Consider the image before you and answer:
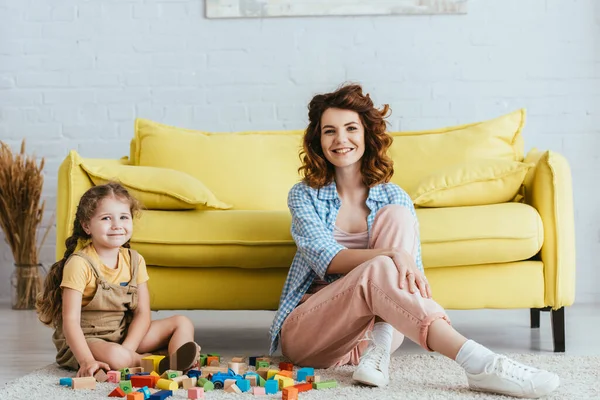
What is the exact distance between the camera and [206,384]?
1.96 metres

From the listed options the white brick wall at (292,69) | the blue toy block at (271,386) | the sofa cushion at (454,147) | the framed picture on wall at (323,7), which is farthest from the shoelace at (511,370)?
the framed picture on wall at (323,7)

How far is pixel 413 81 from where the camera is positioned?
3951 millimetres

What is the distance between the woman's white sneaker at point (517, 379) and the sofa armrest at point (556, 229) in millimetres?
812

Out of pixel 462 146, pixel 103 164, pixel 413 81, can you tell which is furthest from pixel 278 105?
pixel 103 164

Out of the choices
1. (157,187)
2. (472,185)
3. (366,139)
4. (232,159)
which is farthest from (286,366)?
(232,159)

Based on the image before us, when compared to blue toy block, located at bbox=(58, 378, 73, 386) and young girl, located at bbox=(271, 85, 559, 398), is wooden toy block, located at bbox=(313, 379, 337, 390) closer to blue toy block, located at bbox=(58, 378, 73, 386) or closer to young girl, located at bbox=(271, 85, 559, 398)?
young girl, located at bbox=(271, 85, 559, 398)

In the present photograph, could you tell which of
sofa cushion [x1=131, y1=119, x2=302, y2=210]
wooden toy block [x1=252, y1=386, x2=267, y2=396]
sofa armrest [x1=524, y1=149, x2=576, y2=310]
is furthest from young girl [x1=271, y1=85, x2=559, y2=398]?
sofa cushion [x1=131, y1=119, x2=302, y2=210]

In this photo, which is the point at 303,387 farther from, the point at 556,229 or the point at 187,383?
the point at 556,229

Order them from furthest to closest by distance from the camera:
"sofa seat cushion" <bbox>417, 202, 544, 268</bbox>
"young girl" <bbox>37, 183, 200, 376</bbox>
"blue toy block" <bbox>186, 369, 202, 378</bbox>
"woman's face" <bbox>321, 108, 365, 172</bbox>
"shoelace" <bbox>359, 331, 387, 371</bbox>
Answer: "sofa seat cushion" <bbox>417, 202, 544, 268</bbox> → "woman's face" <bbox>321, 108, 365, 172</bbox> → "young girl" <bbox>37, 183, 200, 376</bbox> → "blue toy block" <bbox>186, 369, 202, 378</bbox> → "shoelace" <bbox>359, 331, 387, 371</bbox>

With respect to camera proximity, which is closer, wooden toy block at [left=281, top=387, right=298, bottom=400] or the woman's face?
wooden toy block at [left=281, top=387, right=298, bottom=400]

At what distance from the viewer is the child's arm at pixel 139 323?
223cm

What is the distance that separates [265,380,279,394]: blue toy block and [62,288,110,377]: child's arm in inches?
18.5

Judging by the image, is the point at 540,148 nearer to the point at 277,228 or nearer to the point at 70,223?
the point at 277,228

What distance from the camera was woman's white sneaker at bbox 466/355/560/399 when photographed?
5.79 ft
